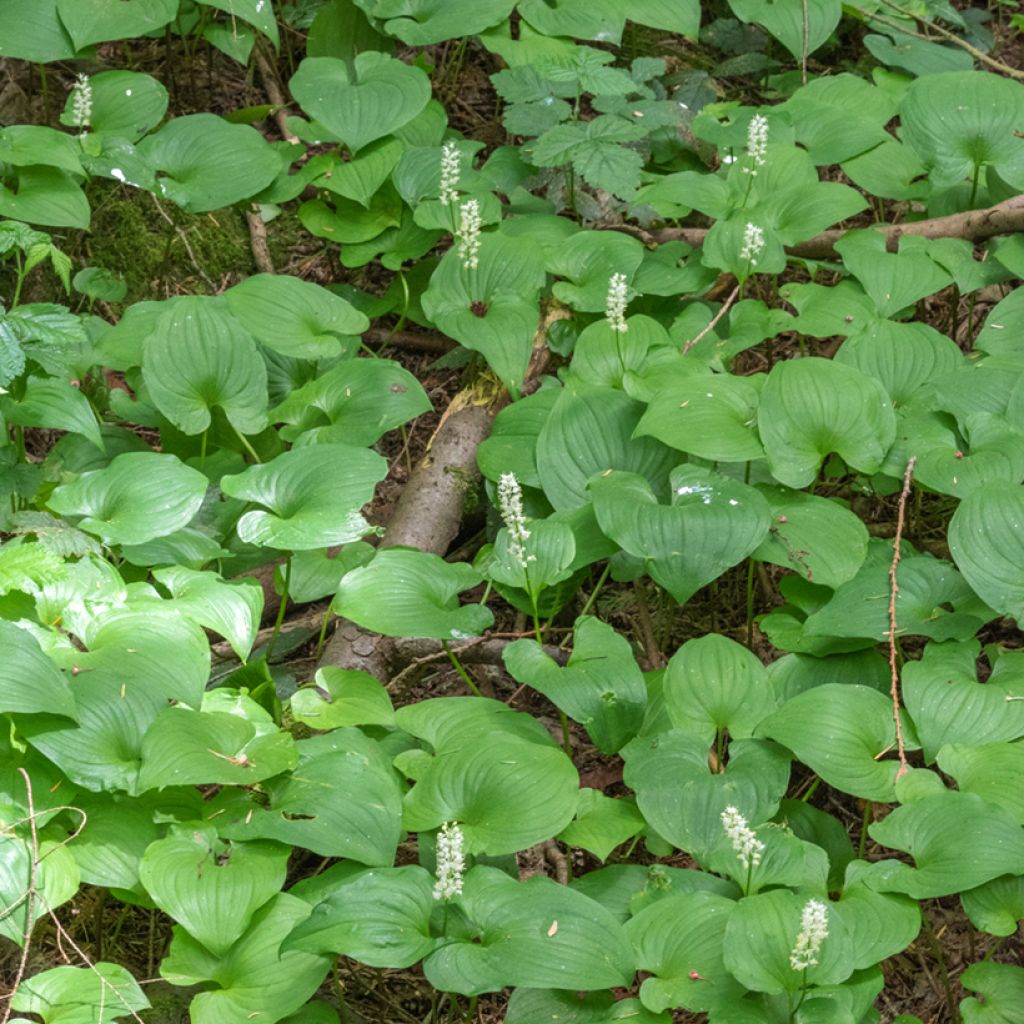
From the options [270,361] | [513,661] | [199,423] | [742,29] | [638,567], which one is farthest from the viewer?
[742,29]

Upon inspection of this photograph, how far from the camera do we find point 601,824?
8.75 ft

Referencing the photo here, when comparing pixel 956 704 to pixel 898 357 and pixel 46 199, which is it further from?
pixel 46 199

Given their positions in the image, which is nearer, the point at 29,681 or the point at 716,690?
the point at 29,681

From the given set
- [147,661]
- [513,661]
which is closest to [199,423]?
[147,661]

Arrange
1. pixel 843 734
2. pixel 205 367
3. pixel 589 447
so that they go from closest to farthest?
pixel 843 734, pixel 589 447, pixel 205 367

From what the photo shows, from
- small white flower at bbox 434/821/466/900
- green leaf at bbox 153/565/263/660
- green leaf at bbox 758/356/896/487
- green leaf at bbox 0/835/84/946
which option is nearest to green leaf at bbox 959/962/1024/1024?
small white flower at bbox 434/821/466/900

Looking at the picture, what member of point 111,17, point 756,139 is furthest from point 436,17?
point 756,139

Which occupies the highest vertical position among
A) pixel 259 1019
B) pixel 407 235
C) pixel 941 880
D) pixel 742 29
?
pixel 742 29

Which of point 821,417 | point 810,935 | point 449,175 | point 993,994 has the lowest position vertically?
point 993,994

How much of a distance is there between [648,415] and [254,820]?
4.71ft

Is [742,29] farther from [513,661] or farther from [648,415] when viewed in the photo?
[513,661]

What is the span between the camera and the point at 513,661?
2846mm

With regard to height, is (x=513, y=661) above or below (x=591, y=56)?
below

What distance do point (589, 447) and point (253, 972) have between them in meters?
1.62
